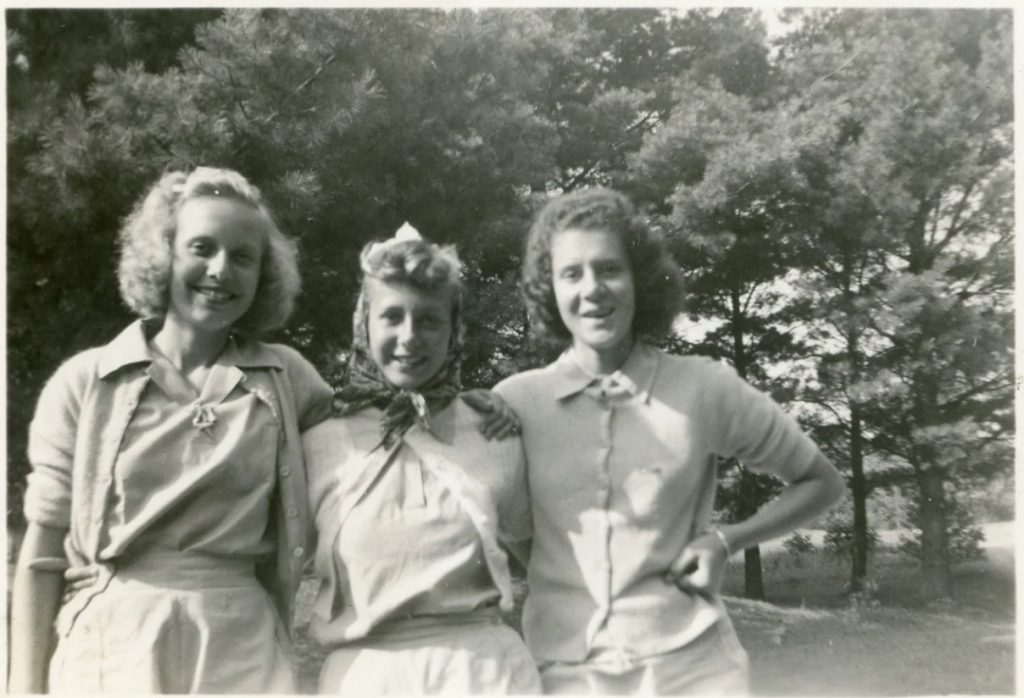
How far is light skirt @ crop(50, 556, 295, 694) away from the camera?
201 cm

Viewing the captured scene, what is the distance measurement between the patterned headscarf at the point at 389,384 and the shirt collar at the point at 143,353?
212mm

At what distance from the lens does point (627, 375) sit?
2271mm

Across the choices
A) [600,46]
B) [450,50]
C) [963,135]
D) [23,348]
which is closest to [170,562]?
[23,348]

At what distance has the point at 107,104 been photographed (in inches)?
107

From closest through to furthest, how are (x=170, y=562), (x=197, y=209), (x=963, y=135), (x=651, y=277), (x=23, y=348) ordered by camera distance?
(x=170, y=562) → (x=197, y=209) → (x=651, y=277) → (x=23, y=348) → (x=963, y=135)

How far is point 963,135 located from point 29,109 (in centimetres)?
277

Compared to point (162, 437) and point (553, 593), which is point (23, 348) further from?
point (553, 593)

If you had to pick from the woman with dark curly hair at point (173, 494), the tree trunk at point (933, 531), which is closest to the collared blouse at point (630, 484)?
the woman with dark curly hair at point (173, 494)

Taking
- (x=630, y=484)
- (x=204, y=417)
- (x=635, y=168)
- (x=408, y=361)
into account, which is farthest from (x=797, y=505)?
(x=204, y=417)

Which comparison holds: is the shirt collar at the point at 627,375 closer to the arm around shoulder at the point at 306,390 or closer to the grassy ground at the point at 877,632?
the arm around shoulder at the point at 306,390

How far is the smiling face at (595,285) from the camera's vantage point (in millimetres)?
2236

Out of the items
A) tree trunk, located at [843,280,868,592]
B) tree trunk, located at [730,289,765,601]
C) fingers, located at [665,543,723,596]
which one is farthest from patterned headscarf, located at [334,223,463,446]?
tree trunk, located at [843,280,868,592]

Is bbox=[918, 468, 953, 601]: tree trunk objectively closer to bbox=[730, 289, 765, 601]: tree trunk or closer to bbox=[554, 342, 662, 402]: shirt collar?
bbox=[730, 289, 765, 601]: tree trunk

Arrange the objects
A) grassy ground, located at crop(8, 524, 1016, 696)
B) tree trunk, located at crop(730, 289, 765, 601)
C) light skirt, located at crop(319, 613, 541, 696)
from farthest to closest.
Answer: tree trunk, located at crop(730, 289, 765, 601) < grassy ground, located at crop(8, 524, 1016, 696) < light skirt, located at crop(319, 613, 541, 696)
